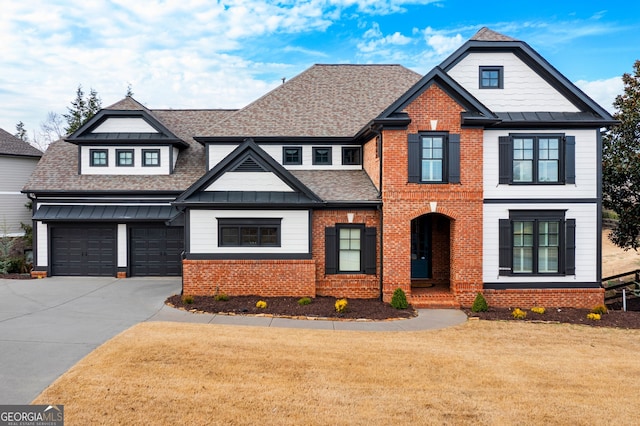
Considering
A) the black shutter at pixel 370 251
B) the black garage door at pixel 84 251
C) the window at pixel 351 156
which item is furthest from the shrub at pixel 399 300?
the black garage door at pixel 84 251

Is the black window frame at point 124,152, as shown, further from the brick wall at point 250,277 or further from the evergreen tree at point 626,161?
the evergreen tree at point 626,161

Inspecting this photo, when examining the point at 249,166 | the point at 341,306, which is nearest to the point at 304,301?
the point at 341,306

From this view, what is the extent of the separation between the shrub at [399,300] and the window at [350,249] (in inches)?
57.7

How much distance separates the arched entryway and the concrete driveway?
9.48 metres

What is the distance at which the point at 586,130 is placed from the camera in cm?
1418

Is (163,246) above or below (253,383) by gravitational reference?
above

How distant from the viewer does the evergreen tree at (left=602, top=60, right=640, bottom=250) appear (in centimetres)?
1605

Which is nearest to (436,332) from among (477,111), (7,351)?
(477,111)

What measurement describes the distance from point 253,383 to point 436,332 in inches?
231

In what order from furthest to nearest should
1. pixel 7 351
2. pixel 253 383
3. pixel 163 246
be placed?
pixel 163 246 < pixel 7 351 < pixel 253 383

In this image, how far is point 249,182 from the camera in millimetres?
14719

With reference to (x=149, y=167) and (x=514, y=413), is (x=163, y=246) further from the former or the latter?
(x=514, y=413)

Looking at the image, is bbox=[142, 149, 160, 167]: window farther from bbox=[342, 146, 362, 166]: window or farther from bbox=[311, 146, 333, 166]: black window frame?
bbox=[342, 146, 362, 166]: window
